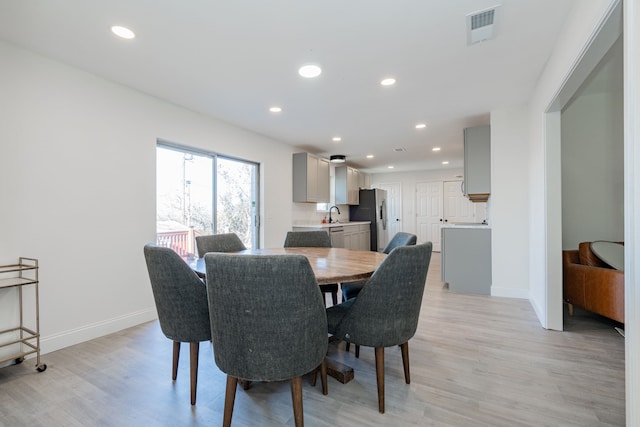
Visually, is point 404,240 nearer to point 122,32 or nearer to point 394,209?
point 122,32

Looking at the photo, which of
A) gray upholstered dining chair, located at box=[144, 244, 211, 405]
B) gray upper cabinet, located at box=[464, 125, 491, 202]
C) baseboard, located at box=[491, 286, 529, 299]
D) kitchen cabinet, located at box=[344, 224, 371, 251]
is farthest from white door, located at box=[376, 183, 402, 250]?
gray upholstered dining chair, located at box=[144, 244, 211, 405]

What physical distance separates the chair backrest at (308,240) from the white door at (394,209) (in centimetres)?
579

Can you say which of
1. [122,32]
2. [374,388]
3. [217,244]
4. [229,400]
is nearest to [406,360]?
[374,388]

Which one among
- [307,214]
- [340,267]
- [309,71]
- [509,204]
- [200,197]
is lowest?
[340,267]

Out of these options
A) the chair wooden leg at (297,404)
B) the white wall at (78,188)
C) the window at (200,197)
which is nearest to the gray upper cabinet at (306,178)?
the window at (200,197)

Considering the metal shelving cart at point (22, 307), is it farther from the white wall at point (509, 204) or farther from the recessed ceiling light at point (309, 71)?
the white wall at point (509, 204)

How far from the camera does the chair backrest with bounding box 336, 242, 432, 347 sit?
1.54 m

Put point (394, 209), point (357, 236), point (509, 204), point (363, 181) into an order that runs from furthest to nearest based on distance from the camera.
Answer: point (394, 209)
point (363, 181)
point (357, 236)
point (509, 204)

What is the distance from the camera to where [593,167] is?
342cm

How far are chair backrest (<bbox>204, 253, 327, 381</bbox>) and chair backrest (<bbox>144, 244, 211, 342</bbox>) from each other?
397mm

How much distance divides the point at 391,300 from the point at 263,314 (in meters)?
0.69

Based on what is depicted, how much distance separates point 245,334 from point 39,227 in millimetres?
2208

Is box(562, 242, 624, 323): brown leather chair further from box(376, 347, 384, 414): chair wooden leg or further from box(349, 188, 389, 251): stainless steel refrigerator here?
box(349, 188, 389, 251): stainless steel refrigerator

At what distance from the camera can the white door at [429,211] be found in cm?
828
